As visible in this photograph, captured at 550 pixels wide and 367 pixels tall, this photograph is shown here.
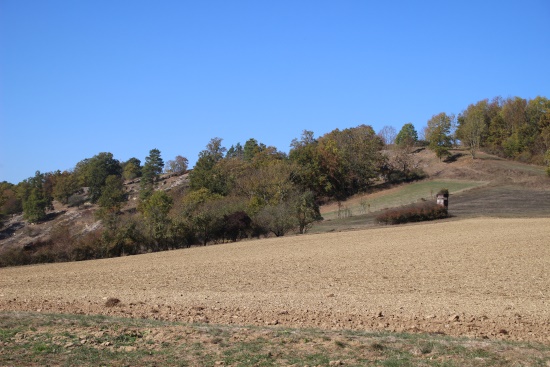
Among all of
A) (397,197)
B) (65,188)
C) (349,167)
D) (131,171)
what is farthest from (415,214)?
(131,171)

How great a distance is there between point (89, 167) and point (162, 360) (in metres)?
147

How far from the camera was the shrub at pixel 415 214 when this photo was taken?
60.8 metres

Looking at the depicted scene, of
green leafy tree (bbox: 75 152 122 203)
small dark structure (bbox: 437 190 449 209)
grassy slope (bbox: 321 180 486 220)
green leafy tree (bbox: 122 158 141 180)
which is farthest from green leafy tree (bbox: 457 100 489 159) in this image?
green leafy tree (bbox: 122 158 141 180)

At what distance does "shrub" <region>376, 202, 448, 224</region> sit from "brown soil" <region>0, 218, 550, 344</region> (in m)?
18.1

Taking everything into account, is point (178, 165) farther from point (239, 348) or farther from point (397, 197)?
point (239, 348)

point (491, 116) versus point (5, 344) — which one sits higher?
point (491, 116)

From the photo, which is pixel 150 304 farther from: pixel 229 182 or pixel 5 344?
pixel 229 182

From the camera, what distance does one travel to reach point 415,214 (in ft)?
200

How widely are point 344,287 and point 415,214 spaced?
134ft

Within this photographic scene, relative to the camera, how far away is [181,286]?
24.1 meters

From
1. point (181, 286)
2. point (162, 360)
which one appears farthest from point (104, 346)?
point (181, 286)

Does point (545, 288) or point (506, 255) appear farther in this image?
point (506, 255)

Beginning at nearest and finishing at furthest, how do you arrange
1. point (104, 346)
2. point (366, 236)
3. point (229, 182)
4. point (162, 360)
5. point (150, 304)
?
point (162, 360) → point (104, 346) → point (150, 304) → point (366, 236) → point (229, 182)

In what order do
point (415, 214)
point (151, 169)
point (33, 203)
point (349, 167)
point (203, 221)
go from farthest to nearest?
point (151, 169) → point (33, 203) → point (349, 167) → point (415, 214) → point (203, 221)
